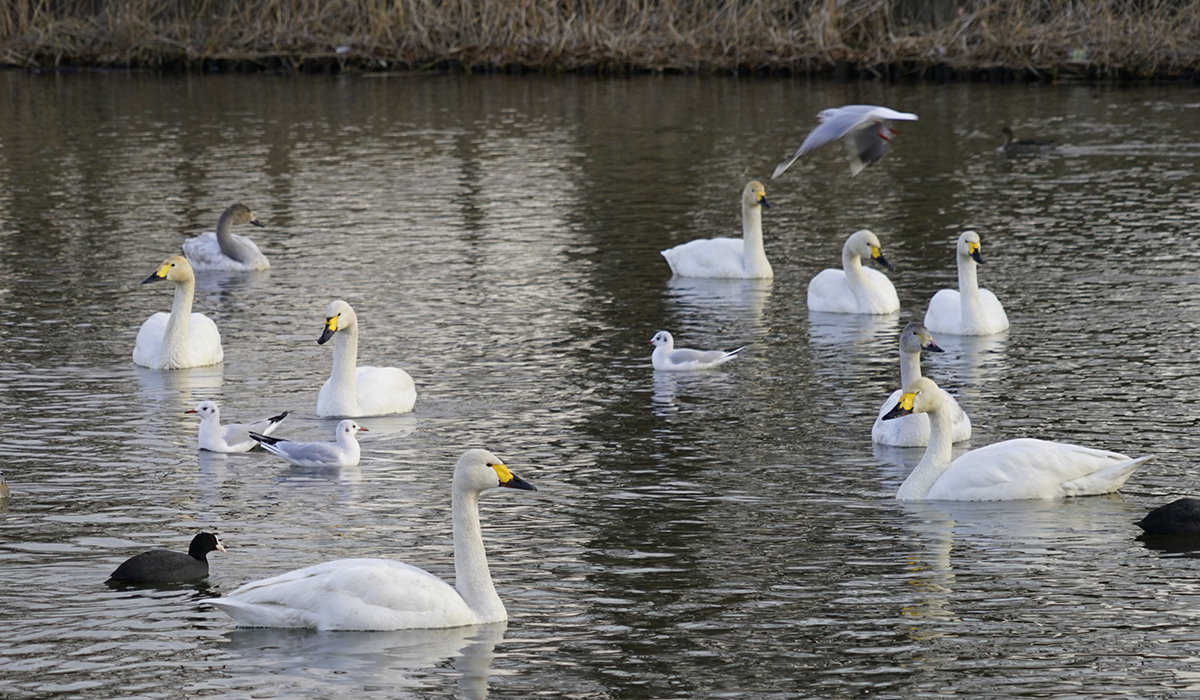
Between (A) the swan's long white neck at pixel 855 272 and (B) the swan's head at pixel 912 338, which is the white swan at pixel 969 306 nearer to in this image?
(A) the swan's long white neck at pixel 855 272

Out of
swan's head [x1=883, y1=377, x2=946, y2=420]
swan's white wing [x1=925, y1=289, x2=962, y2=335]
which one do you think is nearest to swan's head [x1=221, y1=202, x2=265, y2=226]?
swan's white wing [x1=925, y1=289, x2=962, y2=335]

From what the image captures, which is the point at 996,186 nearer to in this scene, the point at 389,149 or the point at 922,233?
the point at 922,233

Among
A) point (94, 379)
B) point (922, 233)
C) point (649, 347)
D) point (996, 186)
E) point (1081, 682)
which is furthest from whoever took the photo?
point (996, 186)

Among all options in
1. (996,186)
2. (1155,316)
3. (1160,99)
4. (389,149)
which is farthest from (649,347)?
(1160,99)

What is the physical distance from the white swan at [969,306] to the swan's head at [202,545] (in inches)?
326

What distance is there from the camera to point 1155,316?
51.7ft

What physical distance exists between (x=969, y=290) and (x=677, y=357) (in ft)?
9.61

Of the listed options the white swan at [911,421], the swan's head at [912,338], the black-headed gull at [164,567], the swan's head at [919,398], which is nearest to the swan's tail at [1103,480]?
the swan's head at [919,398]

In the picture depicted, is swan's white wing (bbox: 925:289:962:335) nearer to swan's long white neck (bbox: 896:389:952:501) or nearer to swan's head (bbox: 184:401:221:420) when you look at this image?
swan's long white neck (bbox: 896:389:952:501)

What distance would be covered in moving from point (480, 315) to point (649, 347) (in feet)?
6.43

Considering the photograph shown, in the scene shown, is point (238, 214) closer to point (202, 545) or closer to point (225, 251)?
point (225, 251)

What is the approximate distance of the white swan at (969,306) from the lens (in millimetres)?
15539

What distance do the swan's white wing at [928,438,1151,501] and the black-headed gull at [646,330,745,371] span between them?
3.97 metres

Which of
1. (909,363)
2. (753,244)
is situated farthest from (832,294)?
(909,363)
